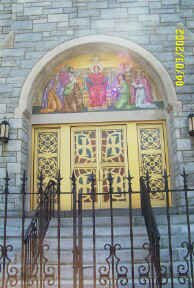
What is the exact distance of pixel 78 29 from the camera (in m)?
8.97

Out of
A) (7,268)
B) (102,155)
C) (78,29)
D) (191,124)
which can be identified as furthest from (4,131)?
(191,124)

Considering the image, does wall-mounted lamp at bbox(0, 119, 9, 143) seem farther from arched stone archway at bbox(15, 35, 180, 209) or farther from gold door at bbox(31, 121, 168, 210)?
gold door at bbox(31, 121, 168, 210)

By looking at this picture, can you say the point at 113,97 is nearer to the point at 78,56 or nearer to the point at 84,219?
the point at 78,56

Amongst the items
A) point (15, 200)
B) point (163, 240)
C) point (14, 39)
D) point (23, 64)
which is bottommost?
point (163, 240)

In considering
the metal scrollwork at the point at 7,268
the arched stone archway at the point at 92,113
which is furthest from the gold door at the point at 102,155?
Result: the metal scrollwork at the point at 7,268

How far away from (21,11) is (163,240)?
764cm

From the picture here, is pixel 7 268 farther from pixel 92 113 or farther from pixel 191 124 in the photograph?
pixel 191 124

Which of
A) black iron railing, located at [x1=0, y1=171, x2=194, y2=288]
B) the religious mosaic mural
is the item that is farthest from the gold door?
black iron railing, located at [x1=0, y1=171, x2=194, y2=288]

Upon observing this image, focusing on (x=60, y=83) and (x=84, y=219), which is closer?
(x=84, y=219)

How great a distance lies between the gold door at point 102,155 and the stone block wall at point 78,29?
0.61m

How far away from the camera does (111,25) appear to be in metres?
8.93

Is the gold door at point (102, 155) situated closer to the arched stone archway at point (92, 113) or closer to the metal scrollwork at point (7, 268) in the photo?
the arched stone archway at point (92, 113)

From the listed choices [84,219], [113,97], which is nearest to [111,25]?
[113,97]

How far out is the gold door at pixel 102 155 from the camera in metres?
8.56
